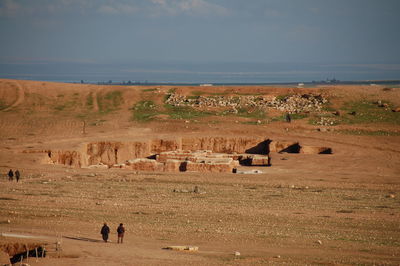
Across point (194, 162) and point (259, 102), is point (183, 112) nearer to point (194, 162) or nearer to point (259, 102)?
point (259, 102)

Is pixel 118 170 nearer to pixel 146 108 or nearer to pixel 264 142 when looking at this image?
pixel 264 142

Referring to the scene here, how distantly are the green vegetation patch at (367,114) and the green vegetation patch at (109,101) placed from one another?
21.1m

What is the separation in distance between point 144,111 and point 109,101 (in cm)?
595

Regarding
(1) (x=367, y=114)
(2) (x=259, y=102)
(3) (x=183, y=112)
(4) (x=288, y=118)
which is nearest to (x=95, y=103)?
(3) (x=183, y=112)

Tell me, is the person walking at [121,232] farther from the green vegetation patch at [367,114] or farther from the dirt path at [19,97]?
the dirt path at [19,97]

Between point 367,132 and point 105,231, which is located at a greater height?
point 367,132

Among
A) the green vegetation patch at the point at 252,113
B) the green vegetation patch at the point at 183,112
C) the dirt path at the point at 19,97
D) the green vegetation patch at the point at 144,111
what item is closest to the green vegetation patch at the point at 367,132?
the green vegetation patch at the point at 252,113

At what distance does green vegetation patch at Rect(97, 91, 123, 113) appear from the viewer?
63.4 meters

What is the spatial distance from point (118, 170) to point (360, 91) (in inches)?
1229

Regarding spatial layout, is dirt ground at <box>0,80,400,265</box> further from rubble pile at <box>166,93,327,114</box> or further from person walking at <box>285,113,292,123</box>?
rubble pile at <box>166,93,327,114</box>

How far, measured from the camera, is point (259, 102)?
62906 mm

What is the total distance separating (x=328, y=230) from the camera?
2594cm

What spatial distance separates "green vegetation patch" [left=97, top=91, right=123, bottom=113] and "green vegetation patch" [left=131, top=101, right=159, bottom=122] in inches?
83.8

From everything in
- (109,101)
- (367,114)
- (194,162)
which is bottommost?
(194,162)
